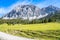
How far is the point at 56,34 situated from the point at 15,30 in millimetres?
5403

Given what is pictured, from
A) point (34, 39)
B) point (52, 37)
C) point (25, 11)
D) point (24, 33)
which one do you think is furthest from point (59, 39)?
point (25, 11)

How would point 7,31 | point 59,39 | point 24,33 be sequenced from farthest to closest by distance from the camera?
point 7,31
point 24,33
point 59,39

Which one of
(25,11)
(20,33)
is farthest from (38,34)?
(25,11)

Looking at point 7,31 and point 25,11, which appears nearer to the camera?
point 7,31

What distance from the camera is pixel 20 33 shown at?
61.9 feet

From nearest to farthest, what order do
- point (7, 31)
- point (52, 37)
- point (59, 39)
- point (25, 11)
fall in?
point (59, 39) < point (52, 37) < point (7, 31) < point (25, 11)

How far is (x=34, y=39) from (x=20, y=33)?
281 cm

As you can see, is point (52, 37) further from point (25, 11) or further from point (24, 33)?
point (25, 11)

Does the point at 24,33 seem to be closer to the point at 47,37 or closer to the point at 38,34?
the point at 38,34

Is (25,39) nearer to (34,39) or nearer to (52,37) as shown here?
(34,39)

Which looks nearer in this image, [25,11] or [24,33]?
[24,33]

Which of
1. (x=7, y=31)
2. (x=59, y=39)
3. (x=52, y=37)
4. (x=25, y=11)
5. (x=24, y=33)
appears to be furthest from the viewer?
(x=25, y=11)

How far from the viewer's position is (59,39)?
16125mm

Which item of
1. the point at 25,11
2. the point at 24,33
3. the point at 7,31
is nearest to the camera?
the point at 24,33
